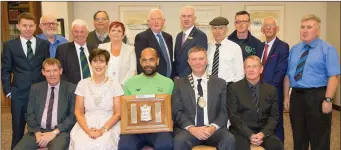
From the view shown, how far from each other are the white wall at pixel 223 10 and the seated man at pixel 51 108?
4.16m

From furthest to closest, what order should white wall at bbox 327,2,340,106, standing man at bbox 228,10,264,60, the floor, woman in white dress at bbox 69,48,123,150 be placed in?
white wall at bbox 327,2,340,106 < the floor < standing man at bbox 228,10,264,60 < woman in white dress at bbox 69,48,123,150

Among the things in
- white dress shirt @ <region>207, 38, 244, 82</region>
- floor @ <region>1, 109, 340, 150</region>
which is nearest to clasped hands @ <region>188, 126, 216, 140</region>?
white dress shirt @ <region>207, 38, 244, 82</region>

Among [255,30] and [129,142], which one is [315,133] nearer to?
[129,142]

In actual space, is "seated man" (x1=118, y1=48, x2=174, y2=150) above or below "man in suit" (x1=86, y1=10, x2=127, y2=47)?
below

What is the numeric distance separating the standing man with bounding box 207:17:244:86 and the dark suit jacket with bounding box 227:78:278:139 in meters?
0.44

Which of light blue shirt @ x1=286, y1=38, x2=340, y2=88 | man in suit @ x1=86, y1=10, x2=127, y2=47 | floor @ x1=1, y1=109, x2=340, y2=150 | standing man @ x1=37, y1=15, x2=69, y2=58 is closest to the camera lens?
light blue shirt @ x1=286, y1=38, x2=340, y2=88

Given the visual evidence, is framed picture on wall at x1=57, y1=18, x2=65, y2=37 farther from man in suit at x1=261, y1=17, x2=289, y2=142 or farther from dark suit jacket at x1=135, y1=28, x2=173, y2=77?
man in suit at x1=261, y1=17, x2=289, y2=142

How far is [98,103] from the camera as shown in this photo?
366 centimetres

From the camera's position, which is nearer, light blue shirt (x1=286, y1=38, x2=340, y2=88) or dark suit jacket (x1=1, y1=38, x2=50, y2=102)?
light blue shirt (x1=286, y1=38, x2=340, y2=88)

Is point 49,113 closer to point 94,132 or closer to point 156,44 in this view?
point 94,132

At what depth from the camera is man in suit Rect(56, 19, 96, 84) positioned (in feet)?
13.6

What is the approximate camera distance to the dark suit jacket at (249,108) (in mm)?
3625

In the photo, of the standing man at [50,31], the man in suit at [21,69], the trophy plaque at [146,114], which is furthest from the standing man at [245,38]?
the man in suit at [21,69]

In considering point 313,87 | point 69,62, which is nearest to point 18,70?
point 69,62
